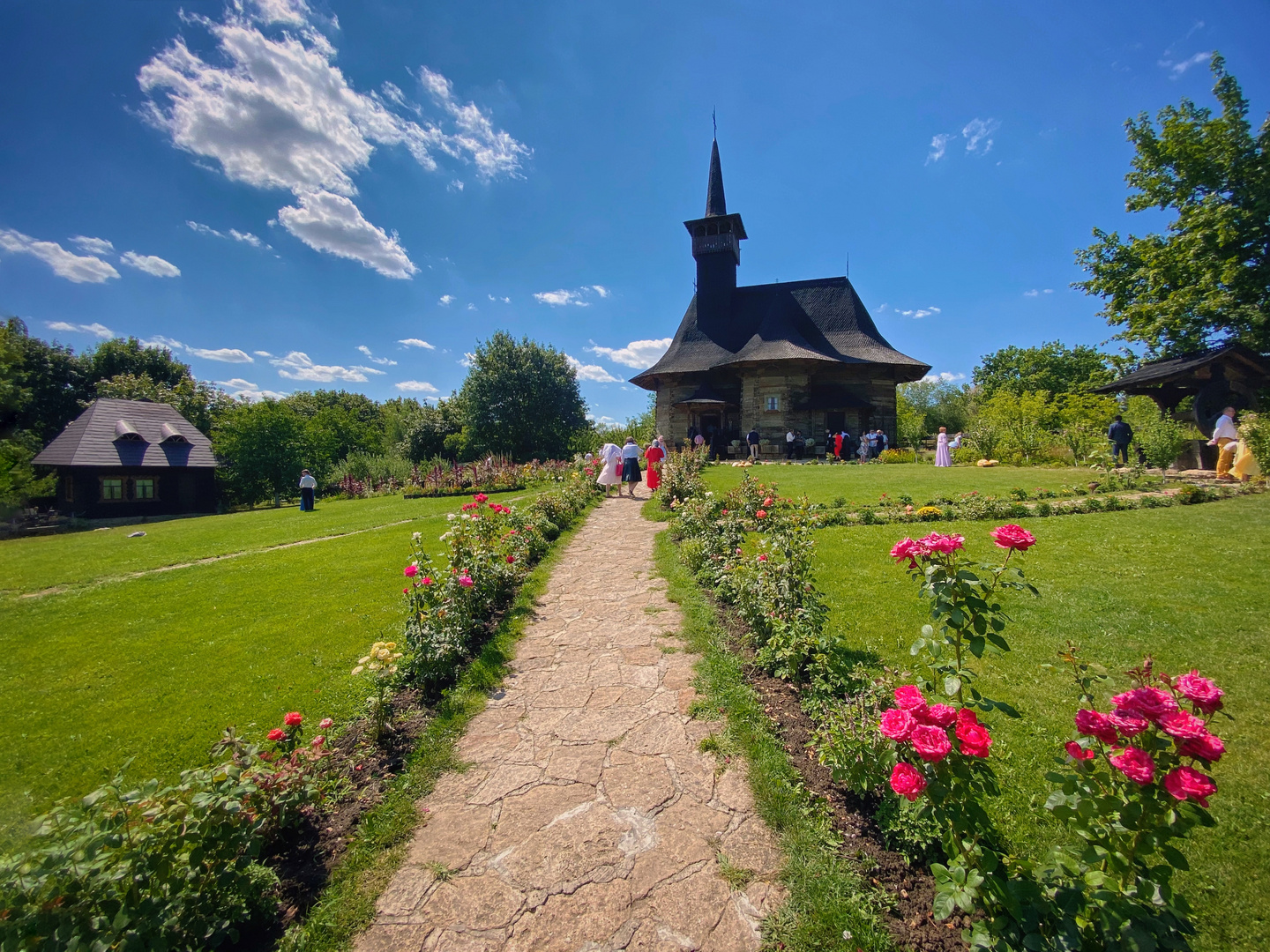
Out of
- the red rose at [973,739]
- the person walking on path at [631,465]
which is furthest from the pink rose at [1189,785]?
the person walking on path at [631,465]

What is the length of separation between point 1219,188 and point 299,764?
30.8 meters

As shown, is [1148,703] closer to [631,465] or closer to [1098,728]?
[1098,728]

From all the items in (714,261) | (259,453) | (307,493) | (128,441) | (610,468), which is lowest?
(307,493)

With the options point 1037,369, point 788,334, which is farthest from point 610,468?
point 1037,369

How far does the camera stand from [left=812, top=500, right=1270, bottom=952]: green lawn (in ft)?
7.32

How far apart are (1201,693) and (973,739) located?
0.64 meters

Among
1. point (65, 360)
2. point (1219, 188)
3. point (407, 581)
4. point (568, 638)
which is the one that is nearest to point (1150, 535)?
point (568, 638)

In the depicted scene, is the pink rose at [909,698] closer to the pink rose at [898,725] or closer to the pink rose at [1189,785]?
the pink rose at [898,725]

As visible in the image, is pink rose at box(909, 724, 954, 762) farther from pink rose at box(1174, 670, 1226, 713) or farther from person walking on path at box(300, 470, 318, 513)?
person walking on path at box(300, 470, 318, 513)

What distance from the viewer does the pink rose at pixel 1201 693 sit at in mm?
1431

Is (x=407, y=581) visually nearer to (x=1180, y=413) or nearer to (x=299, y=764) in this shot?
(x=299, y=764)

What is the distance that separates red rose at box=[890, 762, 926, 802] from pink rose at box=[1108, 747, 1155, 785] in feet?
2.04

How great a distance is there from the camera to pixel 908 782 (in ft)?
6.12

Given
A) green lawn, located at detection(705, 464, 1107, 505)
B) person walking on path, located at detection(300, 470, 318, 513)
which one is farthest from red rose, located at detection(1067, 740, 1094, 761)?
person walking on path, located at detection(300, 470, 318, 513)
